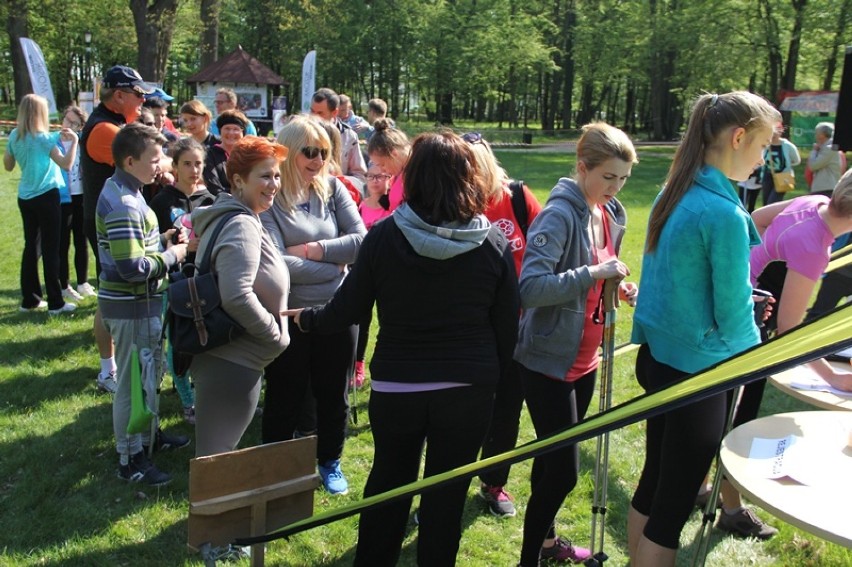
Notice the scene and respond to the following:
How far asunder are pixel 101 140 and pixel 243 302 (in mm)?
2506

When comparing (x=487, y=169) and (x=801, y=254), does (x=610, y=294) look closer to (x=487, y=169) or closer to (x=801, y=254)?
(x=487, y=169)

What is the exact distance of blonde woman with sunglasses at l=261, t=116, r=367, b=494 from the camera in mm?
3572

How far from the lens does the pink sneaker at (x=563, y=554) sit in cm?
332

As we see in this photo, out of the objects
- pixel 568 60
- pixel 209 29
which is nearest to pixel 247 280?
pixel 209 29

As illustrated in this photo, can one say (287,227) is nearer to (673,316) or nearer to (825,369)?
(673,316)

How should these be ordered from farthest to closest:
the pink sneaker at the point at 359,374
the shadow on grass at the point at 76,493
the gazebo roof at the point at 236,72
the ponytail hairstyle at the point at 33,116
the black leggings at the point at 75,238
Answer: the gazebo roof at the point at 236,72 < the black leggings at the point at 75,238 < the ponytail hairstyle at the point at 33,116 < the pink sneaker at the point at 359,374 < the shadow on grass at the point at 76,493

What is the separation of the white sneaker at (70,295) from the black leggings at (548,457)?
5828mm

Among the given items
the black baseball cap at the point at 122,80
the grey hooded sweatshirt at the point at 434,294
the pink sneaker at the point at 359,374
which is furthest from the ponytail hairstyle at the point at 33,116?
the grey hooded sweatshirt at the point at 434,294

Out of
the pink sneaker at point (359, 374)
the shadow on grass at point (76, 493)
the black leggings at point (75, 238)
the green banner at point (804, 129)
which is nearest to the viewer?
the shadow on grass at point (76, 493)

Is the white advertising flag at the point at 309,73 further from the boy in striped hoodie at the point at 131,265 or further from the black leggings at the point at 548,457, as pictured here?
the black leggings at the point at 548,457

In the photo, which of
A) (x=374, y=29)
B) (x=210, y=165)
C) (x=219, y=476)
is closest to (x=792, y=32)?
(x=374, y=29)

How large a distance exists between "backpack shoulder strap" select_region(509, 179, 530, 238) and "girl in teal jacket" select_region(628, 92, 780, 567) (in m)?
1.04

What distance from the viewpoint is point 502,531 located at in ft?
12.0

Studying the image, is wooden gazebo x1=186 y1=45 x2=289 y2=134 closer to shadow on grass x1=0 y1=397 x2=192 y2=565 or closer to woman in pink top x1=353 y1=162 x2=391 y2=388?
woman in pink top x1=353 y1=162 x2=391 y2=388
